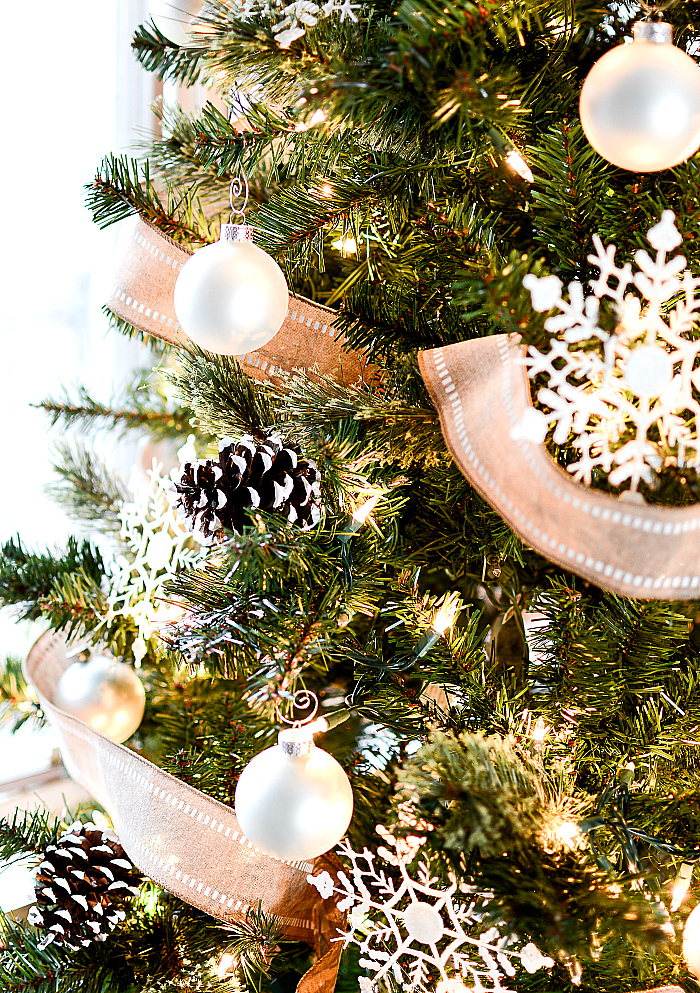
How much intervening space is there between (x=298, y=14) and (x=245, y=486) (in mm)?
296

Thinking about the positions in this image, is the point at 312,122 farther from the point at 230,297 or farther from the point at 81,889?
the point at 81,889

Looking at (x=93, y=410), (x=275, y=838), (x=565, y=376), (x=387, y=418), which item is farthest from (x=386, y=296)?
(x=93, y=410)

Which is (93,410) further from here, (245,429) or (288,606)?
(288,606)

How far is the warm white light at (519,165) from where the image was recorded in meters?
0.45

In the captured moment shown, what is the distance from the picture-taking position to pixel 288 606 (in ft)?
1.66

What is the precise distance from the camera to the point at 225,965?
60 cm

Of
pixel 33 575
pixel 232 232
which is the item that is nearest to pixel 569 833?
pixel 232 232

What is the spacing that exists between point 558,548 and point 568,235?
17 centimetres

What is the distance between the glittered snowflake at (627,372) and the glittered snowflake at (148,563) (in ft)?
1.08

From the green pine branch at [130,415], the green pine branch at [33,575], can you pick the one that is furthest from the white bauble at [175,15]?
the green pine branch at [33,575]

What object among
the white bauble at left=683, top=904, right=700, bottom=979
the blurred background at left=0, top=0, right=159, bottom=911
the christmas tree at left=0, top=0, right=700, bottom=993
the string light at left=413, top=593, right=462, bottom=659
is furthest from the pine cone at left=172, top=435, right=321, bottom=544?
the blurred background at left=0, top=0, right=159, bottom=911

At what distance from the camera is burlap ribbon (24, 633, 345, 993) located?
552mm

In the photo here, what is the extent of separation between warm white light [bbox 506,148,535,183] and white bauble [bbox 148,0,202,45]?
0.28m

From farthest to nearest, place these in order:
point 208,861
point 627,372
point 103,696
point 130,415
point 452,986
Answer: point 130,415 < point 103,696 < point 208,861 < point 452,986 < point 627,372
